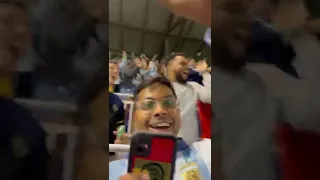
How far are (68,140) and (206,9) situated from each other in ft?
0.56

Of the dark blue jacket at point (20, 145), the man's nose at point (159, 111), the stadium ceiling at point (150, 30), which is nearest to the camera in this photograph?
the dark blue jacket at point (20, 145)

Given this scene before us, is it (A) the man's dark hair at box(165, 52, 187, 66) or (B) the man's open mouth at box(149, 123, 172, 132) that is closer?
(B) the man's open mouth at box(149, 123, 172, 132)

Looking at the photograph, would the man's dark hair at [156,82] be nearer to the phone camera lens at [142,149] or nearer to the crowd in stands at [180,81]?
the crowd in stands at [180,81]

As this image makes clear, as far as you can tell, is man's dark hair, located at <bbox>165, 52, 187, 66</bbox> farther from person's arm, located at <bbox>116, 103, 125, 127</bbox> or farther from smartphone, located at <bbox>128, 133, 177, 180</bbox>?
smartphone, located at <bbox>128, 133, 177, 180</bbox>

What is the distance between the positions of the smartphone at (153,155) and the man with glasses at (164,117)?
0.13 m

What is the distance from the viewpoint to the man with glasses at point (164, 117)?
1.89 feet

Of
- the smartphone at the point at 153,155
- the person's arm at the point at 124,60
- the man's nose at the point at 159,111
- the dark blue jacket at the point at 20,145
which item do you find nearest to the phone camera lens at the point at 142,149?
the smartphone at the point at 153,155

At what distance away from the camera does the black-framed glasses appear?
2.15 feet

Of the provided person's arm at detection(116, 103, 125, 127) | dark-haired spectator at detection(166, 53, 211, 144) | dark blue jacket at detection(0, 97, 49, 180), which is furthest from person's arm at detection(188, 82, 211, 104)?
dark blue jacket at detection(0, 97, 49, 180)

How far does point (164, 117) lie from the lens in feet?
2.06

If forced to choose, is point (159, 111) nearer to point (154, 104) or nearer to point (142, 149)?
point (154, 104)

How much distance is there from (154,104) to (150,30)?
0.13 m

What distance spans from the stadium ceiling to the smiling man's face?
9 centimetres

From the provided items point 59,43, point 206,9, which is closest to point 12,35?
point 59,43
